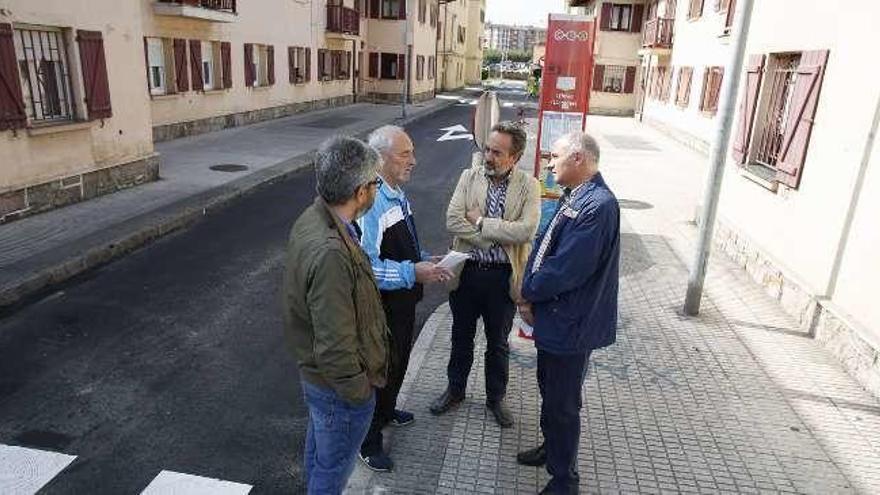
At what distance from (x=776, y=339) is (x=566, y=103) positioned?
3.15m

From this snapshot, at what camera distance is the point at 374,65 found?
32.3 meters

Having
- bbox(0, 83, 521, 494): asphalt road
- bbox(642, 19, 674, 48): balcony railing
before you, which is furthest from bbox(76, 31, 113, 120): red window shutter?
bbox(642, 19, 674, 48): balcony railing

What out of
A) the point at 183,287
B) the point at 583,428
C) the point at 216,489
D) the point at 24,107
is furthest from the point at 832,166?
the point at 24,107

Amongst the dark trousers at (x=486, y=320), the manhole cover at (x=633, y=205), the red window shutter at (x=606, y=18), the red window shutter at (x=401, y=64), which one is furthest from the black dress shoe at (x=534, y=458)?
the red window shutter at (x=606, y=18)

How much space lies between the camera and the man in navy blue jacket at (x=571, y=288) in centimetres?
318

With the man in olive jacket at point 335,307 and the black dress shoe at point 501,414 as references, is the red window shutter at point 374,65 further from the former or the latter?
the man in olive jacket at point 335,307

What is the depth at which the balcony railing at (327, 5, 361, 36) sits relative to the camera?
Result: 26625 millimetres

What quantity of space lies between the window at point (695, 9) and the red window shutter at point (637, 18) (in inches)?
317

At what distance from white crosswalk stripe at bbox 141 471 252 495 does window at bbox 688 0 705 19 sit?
2287 centimetres

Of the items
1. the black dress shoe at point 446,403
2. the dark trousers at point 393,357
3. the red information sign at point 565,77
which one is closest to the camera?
the dark trousers at point 393,357

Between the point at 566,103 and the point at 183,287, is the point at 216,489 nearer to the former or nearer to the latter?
the point at 183,287

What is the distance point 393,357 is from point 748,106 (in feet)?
22.9

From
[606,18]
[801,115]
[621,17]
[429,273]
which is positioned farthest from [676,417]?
[621,17]

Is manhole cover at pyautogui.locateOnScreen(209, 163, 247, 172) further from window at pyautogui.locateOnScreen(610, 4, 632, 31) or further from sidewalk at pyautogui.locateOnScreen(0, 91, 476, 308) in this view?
window at pyautogui.locateOnScreen(610, 4, 632, 31)
